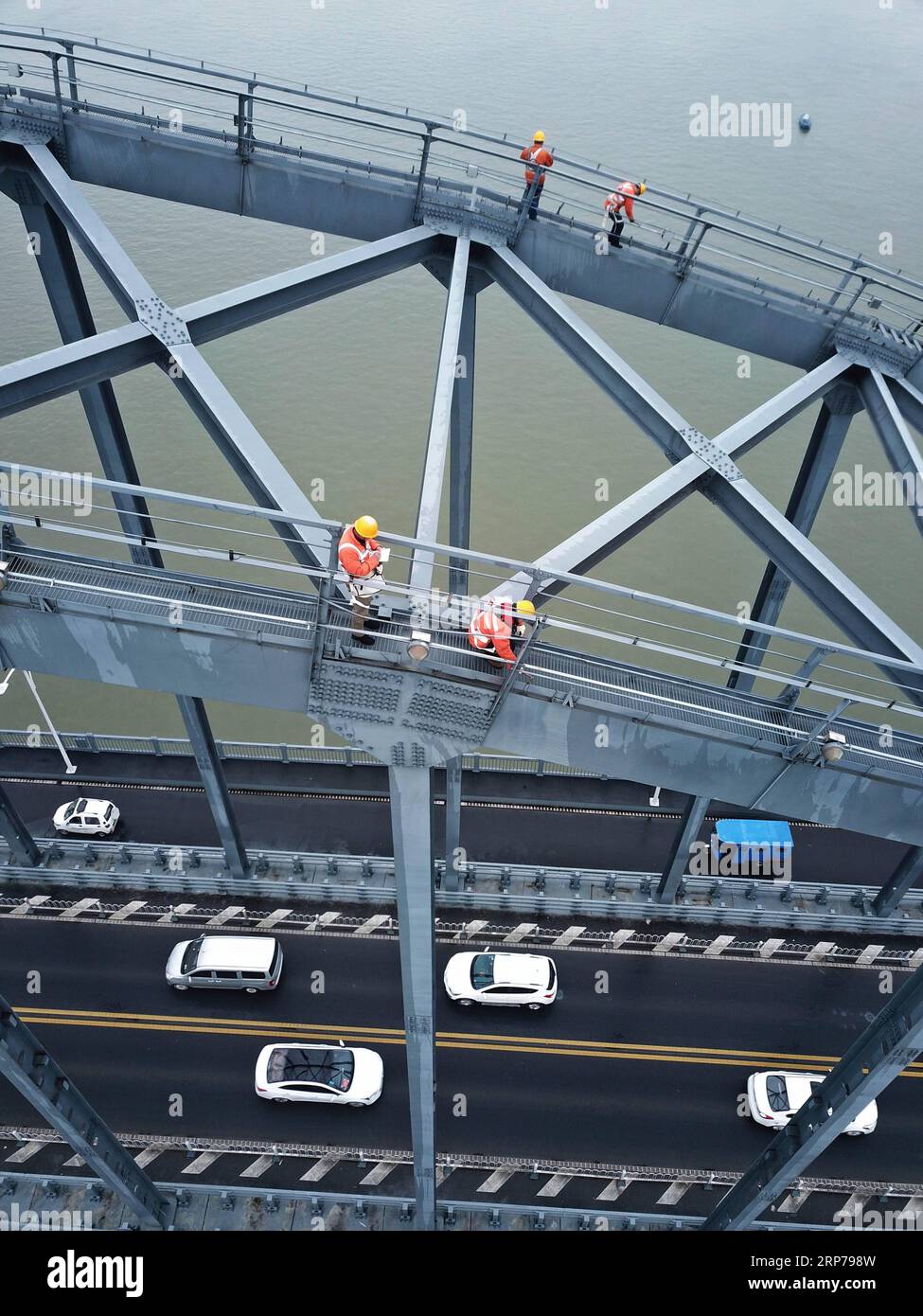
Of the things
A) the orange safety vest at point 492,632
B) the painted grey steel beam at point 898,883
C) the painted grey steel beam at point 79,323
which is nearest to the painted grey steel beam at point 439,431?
the orange safety vest at point 492,632

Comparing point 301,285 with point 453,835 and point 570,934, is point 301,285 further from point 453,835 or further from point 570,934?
point 570,934

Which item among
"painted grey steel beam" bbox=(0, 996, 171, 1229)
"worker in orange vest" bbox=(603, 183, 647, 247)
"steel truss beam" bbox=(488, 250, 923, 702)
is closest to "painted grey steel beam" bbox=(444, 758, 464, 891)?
"painted grey steel beam" bbox=(0, 996, 171, 1229)

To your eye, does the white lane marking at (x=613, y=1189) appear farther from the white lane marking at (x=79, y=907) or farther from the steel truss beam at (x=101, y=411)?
the white lane marking at (x=79, y=907)

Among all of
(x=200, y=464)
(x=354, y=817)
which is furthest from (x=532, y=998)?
(x=200, y=464)

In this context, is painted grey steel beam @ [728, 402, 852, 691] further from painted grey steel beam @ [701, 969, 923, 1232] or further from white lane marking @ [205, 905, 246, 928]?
white lane marking @ [205, 905, 246, 928]

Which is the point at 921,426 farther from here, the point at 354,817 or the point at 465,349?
the point at 354,817

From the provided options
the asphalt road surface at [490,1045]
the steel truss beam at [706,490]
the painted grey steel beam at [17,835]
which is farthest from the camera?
the painted grey steel beam at [17,835]

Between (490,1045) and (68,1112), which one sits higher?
(490,1045)

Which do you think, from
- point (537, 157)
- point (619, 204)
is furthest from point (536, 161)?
point (619, 204)
